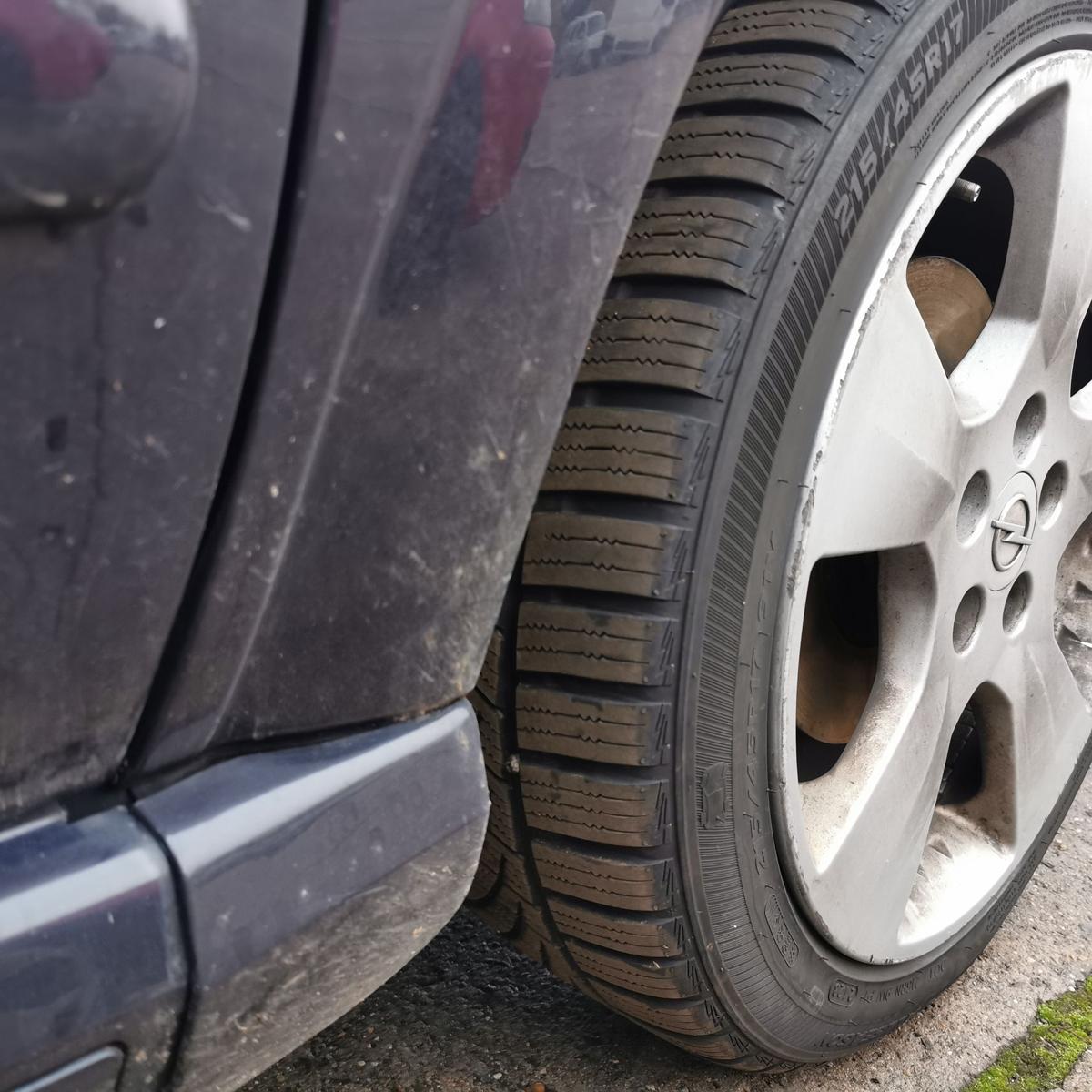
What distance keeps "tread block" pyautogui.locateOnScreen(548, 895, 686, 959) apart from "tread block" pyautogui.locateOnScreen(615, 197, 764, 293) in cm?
59

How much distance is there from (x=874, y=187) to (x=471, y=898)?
827 mm

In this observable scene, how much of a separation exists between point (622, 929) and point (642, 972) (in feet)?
0.24

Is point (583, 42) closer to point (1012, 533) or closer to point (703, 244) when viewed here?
point (703, 244)

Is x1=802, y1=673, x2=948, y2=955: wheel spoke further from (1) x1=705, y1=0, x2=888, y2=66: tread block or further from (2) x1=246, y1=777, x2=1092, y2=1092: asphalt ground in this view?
(1) x1=705, y1=0, x2=888, y2=66: tread block

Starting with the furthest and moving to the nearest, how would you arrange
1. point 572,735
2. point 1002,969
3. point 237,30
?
point 1002,969
point 572,735
point 237,30

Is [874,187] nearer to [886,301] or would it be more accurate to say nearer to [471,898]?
[886,301]

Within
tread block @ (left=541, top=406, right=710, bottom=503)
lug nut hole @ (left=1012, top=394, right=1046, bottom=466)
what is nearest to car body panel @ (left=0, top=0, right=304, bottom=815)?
tread block @ (left=541, top=406, right=710, bottom=503)

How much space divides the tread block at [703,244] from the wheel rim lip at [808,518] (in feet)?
0.49

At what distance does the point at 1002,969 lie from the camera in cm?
175

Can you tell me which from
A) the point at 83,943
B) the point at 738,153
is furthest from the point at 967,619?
the point at 83,943

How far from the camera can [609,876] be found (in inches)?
42.4

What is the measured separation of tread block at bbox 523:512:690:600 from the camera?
37.9 inches

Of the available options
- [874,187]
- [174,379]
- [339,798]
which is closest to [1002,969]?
[874,187]

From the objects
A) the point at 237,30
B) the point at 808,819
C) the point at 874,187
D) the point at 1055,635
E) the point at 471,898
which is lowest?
the point at 471,898
